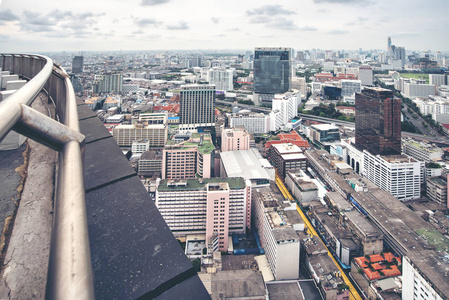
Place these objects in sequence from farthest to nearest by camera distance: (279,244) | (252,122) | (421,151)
Answer: (252,122) → (421,151) → (279,244)

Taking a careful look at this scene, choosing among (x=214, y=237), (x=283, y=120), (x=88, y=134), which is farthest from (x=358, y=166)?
(x=88, y=134)

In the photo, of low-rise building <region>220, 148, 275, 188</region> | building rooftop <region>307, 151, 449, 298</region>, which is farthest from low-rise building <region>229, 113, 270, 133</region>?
building rooftop <region>307, 151, 449, 298</region>

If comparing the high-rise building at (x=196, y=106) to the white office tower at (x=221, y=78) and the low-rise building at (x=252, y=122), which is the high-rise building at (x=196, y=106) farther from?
the white office tower at (x=221, y=78)

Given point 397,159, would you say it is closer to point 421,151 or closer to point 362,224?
point 421,151

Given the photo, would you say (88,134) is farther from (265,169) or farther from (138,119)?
(138,119)

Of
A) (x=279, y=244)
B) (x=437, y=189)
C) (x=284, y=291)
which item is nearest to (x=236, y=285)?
(x=284, y=291)

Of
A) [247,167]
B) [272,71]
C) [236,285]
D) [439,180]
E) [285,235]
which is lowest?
[236,285]
